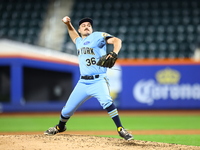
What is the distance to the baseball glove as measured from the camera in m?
4.76

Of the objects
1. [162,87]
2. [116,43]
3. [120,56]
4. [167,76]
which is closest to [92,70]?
[116,43]

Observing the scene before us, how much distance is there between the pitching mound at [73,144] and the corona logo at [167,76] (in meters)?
7.16

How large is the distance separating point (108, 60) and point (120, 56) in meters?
9.36

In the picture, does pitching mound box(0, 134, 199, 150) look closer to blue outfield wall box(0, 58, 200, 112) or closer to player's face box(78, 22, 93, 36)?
player's face box(78, 22, 93, 36)

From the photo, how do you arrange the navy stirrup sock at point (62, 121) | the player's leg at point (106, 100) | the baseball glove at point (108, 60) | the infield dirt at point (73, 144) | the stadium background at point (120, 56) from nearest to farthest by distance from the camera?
1. the infield dirt at point (73, 144)
2. the baseball glove at point (108, 60)
3. the player's leg at point (106, 100)
4. the navy stirrup sock at point (62, 121)
5. the stadium background at point (120, 56)

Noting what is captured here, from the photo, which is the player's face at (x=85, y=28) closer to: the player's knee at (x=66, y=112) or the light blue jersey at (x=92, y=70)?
the light blue jersey at (x=92, y=70)

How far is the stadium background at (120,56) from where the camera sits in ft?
39.8

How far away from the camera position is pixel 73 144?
191 inches

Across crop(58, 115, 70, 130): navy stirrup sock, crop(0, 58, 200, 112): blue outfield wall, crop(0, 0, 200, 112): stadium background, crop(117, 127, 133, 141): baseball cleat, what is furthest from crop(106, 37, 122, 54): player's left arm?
crop(0, 58, 200, 112): blue outfield wall

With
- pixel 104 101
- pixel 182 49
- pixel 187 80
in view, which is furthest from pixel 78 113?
pixel 104 101

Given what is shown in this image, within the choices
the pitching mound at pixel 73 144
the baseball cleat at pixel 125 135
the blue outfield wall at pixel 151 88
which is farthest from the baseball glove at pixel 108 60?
the blue outfield wall at pixel 151 88

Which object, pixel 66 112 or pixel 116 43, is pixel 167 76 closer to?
pixel 66 112

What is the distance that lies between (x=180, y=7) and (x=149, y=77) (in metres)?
5.34

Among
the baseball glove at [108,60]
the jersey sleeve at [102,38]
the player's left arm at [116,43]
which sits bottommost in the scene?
the baseball glove at [108,60]
